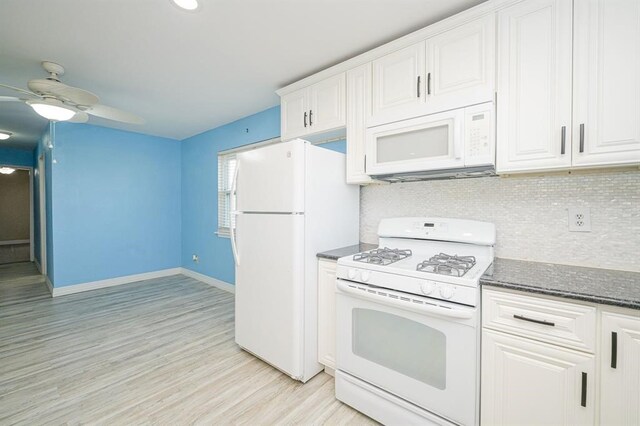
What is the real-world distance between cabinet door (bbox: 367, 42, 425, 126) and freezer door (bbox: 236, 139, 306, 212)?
635 mm

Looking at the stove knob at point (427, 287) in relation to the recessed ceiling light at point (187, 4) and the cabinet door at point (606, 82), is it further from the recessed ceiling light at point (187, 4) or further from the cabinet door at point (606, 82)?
the recessed ceiling light at point (187, 4)

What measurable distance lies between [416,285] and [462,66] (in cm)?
135

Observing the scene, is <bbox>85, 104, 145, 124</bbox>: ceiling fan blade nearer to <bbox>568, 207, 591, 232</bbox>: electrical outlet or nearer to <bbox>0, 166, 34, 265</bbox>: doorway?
<bbox>568, 207, 591, 232</bbox>: electrical outlet

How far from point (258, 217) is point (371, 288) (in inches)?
41.9

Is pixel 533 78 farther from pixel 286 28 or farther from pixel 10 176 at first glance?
pixel 10 176

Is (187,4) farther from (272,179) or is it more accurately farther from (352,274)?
(352,274)

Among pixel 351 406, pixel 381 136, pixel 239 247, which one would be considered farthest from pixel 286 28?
pixel 351 406

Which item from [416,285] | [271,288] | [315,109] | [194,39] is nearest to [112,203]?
[194,39]

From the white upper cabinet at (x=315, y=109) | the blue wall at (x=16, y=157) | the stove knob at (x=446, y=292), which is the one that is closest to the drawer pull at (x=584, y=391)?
the stove knob at (x=446, y=292)

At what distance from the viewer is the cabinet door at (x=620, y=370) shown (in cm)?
105

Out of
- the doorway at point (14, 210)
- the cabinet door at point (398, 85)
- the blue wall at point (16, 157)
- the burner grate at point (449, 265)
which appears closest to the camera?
the burner grate at point (449, 265)

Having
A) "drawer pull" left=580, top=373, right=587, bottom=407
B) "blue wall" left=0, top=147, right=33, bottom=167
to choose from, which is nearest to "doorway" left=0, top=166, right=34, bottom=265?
"blue wall" left=0, top=147, right=33, bottom=167

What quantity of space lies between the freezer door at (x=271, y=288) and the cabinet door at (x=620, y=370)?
1552 millimetres

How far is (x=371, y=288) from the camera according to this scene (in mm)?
1609
